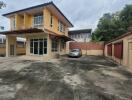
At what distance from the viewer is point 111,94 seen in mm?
6551

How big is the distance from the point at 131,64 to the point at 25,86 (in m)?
9.14

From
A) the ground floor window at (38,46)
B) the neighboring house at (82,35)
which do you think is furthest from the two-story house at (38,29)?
the neighboring house at (82,35)

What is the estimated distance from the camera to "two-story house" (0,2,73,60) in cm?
2012

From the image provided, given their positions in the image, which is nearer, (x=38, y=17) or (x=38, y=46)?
(x=38, y=46)

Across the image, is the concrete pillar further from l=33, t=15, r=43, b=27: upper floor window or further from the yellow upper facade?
l=33, t=15, r=43, b=27: upper floor window

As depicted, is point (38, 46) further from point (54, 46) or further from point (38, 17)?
point (38, 17)

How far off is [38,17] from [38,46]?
14.2 ft

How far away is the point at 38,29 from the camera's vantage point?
18.9m

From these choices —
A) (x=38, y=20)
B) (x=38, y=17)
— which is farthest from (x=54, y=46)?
(x=38, y=17)

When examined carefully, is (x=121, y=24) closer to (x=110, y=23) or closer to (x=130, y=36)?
(x=110, y=23)

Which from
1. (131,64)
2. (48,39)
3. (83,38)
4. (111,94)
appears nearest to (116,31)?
(83,38)

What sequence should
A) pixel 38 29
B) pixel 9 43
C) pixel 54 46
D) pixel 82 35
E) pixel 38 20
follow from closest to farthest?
pixel 38 29 < pixel 38 20 < pixel 54 46 < pixel 9 43 < pixel 82 35

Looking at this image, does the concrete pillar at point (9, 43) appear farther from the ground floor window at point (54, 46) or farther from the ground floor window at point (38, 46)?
the ground floor window at point (54, 46)

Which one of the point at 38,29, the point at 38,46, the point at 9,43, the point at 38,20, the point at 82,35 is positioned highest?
the point at 38,20
